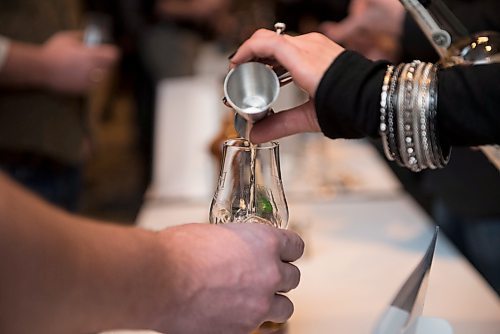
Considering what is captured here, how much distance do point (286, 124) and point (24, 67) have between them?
81cm

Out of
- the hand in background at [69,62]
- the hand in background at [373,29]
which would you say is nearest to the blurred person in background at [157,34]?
the hand in background at [69,62]

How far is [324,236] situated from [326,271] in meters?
0.12

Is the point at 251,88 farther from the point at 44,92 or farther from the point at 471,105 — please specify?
the point at 44,92

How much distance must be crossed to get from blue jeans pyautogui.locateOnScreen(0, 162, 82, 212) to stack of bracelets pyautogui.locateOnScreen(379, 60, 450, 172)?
35.3 inches

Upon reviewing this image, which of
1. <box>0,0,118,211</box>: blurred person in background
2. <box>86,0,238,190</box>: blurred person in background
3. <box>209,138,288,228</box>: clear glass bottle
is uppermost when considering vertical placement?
<box>209,138,288,228</box>: clear glass bottle

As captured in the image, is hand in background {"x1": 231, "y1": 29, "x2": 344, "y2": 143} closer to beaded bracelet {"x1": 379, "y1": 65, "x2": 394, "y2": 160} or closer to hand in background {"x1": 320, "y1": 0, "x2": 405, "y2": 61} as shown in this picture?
beaded bracelet {"x1": 379, "y1": 65, "x2": 394, "y2": 160}

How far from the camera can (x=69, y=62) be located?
4.58 ft

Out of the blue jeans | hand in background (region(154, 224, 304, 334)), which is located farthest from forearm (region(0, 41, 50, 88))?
hand in background (region(154, 224, 304, 334))

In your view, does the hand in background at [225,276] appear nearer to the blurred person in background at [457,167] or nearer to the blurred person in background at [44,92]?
the blurred person in background at [457,167]

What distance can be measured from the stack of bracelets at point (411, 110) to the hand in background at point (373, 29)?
1.40 feet

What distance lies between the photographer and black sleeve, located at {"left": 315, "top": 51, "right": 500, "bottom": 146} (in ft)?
1.96

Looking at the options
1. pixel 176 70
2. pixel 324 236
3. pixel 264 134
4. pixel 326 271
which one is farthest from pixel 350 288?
pixel 176 70

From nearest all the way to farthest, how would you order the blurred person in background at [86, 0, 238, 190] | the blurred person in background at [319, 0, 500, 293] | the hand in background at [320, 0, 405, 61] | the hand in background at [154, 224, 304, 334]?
1. the hand in background at [154, 224, 304, 334]
2. the blurred person in background at [319, 0, 500, 293]
3. the hand in background at [320, 0, 405, 61]
4. the blurred person in background at [86, 0, 238, 190]

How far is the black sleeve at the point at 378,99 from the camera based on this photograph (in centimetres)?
60
